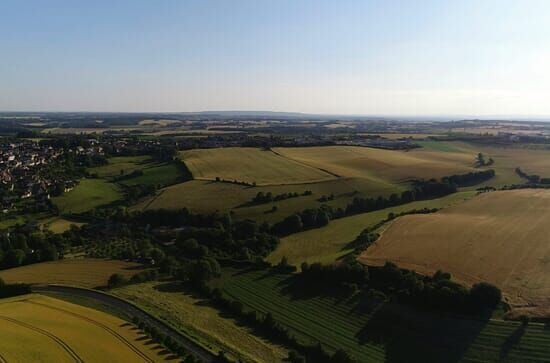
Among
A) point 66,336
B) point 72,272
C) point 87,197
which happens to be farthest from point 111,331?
point 87,197

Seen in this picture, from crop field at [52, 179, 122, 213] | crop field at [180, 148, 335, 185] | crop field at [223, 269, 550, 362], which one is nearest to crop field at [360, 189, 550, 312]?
crop field at [223, 269, 550, 362]

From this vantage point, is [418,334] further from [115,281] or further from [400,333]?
[115,281]

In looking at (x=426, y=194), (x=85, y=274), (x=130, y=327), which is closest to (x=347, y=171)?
(x=426, y=194)

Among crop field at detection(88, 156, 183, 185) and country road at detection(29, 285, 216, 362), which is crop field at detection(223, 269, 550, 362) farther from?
crop field at detection(88, 156, 183, 185)

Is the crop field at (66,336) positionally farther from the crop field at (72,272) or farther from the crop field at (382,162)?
the crop field at (382,162)

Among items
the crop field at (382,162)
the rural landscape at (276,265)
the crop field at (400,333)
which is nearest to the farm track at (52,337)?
the rural landscape at (276,265)
